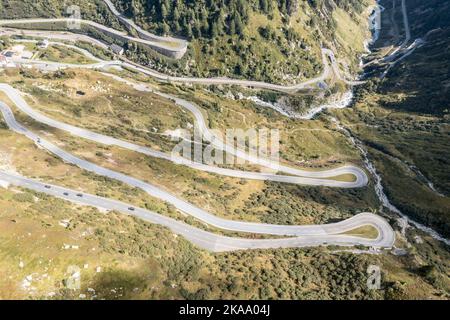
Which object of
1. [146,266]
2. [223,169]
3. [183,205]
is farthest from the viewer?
[223,169]

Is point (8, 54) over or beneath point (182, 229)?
over

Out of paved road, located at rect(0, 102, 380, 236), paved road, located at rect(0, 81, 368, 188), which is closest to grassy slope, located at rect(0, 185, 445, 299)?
paved road, located at rect(0, 102, 380, 236)

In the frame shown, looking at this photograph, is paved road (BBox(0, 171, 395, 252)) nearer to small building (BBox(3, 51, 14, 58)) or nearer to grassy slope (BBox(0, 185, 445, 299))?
grassy slope (BBox(0, 185, 445, 299))

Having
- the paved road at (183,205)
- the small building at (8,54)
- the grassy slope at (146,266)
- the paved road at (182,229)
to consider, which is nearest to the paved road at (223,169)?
the paved road at (183,205)

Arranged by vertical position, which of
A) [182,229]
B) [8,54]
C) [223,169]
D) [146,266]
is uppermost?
[8,54]

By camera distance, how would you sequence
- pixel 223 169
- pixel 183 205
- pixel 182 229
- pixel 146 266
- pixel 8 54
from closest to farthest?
1. pixel 146 266
2. pixel 182 229
3. pixel 183 205
4. pixel 223 169
5. pixel 8 54

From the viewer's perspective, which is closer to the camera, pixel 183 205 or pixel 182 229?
pixel 182 229

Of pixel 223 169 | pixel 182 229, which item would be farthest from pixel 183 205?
pixel 223 169

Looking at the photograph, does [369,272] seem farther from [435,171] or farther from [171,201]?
[435,171]

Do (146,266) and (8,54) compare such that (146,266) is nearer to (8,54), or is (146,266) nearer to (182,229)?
(182,229)
